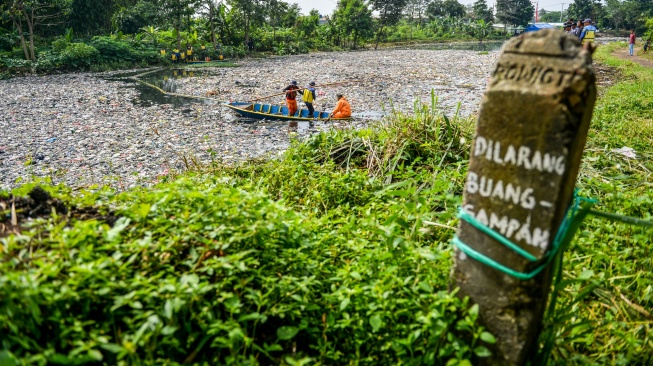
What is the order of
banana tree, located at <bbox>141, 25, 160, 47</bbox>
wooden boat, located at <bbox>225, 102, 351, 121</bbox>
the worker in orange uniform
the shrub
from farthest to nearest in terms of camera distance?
banana tree, located at <bbox>141, 25, 160, 47</bbox>, the shrub, wooden boat, located at <bbox>225, 102, 351, 121</bbox>, the worker in orange uniform

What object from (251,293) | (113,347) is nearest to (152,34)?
(251,293)

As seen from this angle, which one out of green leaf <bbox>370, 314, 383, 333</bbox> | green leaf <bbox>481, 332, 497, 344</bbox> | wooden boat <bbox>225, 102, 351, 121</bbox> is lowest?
wooden boat <bbox>225, 102, 351, 121</bbox>

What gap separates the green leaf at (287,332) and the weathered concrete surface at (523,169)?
0.76m

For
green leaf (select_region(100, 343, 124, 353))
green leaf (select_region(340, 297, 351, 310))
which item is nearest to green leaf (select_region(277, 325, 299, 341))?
green leaf (select_region(340, 297, 351, 310))

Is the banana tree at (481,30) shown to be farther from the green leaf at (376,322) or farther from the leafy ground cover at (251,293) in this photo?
the green leaf at (376,322)

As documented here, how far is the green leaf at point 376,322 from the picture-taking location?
1849 mm

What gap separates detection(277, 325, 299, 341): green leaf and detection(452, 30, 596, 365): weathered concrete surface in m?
0.76

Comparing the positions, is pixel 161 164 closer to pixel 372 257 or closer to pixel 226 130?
pixel 226 130

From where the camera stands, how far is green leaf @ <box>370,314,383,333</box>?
185cm

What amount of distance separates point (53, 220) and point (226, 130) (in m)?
8.41

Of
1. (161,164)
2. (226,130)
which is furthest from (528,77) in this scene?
(226,130)

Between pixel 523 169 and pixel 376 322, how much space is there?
0.86 metres

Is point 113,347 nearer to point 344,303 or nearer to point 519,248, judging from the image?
point 344,303

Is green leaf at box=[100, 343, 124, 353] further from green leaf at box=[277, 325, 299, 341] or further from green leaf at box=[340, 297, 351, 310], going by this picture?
green leaf at box=[340, 297, 351, 310]
